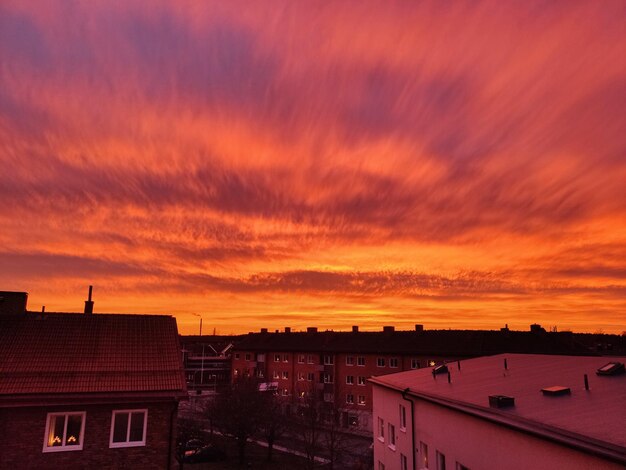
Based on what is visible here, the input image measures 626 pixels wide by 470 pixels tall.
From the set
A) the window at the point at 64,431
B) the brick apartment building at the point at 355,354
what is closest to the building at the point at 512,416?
the window at the point at 64,431

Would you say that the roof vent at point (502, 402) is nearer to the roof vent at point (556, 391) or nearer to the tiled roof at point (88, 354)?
the roof vent at point (556, 391)

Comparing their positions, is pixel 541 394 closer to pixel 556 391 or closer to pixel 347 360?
pixel 556 391

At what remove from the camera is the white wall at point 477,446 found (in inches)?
444

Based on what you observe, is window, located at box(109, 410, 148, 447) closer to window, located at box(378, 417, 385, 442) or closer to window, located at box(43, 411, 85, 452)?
window, located at box(43, 411, 85, 452)

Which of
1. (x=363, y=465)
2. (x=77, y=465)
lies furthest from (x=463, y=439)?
(x=363, y=465)

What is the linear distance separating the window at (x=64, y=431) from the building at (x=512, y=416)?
49.6 feet

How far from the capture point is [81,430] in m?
18.5

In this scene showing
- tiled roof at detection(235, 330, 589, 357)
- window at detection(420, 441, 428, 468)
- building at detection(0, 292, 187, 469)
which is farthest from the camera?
tiled roof at detection(235, 330, 589, 357)

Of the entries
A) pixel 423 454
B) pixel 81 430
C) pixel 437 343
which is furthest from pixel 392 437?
pixel 437 343

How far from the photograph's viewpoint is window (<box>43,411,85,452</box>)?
18172 mm

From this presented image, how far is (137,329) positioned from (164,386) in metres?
4.53

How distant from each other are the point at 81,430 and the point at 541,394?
17961 mm

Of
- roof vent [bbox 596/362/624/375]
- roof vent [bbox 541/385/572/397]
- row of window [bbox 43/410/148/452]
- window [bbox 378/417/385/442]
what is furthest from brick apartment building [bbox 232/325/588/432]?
row of window [bbox 43/410/148/452]

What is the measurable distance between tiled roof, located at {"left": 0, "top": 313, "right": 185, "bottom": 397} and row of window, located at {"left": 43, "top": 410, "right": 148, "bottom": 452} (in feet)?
3.55
